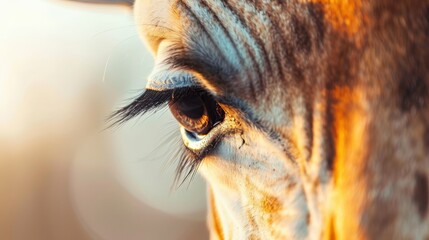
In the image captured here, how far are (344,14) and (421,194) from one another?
0.77ft

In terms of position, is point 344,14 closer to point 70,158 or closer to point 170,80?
point 170,80

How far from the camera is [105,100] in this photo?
747 centimetres

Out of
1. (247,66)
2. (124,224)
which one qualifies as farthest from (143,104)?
(124,224)

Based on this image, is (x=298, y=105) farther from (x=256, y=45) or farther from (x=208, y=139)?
(x=208, y=139)

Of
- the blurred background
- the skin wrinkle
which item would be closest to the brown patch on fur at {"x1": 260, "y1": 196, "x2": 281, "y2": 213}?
the skin wrinkle

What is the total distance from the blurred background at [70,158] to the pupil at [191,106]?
5.56 m

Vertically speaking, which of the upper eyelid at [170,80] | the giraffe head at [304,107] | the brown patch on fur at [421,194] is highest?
the upper eyelid at [170,80]

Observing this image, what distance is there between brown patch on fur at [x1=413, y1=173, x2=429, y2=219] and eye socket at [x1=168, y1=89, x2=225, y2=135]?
1.15 ft

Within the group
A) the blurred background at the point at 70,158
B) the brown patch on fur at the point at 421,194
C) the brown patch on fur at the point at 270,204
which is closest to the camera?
the brown patch on fur at the point at 421,194

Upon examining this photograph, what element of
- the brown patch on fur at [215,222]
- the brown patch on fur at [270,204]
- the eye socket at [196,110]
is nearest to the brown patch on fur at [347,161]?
the brown patch on fur at [270,204]

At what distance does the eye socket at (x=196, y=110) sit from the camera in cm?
102

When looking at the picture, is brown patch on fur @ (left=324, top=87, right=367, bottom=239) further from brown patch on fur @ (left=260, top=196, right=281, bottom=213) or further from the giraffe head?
brown patch on fur @ (left=260, top=196, right=281, bottom=213)

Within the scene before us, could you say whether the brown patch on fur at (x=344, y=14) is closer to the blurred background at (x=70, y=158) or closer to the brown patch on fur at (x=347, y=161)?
the brown patch on fur at (x=347, y=161)

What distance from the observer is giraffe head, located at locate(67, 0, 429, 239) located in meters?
0.74
